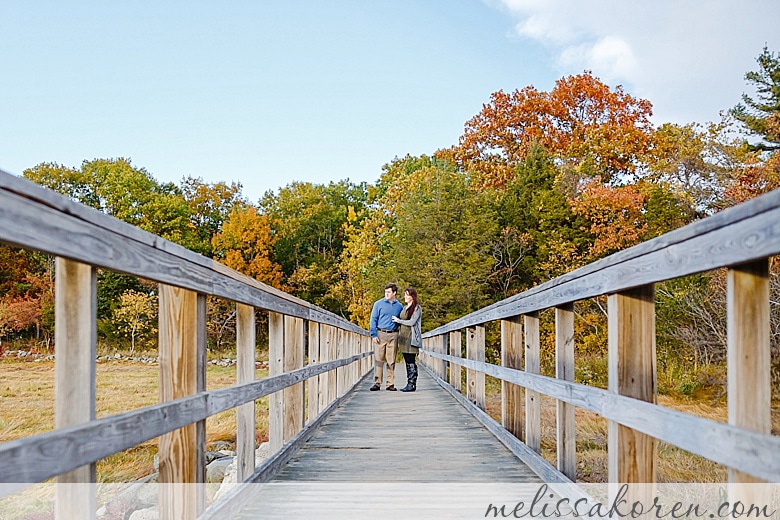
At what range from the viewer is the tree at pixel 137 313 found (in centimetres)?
3125

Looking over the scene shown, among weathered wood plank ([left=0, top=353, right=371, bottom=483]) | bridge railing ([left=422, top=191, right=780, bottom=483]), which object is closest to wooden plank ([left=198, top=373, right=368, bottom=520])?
weathered wood plank ([left=0, top=353, right=371, bottom=483])

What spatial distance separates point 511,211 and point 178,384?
29.9 m

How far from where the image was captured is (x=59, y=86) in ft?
164

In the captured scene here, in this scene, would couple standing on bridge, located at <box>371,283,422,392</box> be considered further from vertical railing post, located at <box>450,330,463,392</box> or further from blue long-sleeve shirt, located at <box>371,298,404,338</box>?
vertical railing post, located at <box>450,330,463,392</box>

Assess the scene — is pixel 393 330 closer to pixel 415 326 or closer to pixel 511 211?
pixel 415 326

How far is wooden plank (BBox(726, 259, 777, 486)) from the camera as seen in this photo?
6.89ft

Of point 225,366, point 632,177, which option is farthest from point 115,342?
point 632,177

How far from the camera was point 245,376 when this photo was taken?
160 inches

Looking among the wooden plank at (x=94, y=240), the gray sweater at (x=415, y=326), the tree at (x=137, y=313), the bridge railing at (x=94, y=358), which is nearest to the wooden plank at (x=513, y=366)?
the bridge railing at (x=94, y=358)

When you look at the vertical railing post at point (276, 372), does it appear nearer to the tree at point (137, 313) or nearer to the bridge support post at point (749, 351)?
the bridge support post at point (749, 351)

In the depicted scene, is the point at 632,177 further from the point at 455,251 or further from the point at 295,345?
the point at 295,345

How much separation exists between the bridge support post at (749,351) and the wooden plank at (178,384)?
185 centimetres

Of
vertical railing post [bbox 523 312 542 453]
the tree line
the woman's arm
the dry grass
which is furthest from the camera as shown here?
the tree line

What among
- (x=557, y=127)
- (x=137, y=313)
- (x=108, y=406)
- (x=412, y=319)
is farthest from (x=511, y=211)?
(x=412, y=319)
